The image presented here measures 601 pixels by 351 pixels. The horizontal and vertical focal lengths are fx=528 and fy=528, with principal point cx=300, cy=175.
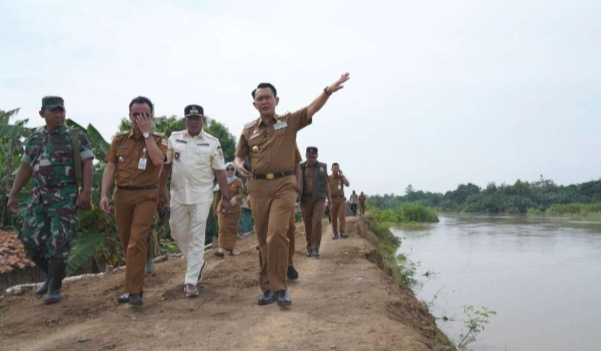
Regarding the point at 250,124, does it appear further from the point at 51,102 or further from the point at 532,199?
the point at 532,199

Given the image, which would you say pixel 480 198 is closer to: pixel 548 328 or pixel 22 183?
pixel 548 328

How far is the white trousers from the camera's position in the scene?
4762 millimetres

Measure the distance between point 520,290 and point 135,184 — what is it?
33.3 ft

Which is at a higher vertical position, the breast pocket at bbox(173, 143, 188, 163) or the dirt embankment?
the breast pocket at bbox(173, 143, 188, 163)

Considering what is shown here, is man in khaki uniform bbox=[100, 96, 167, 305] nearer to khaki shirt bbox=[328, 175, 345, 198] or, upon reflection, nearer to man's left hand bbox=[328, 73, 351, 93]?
man's left hand bbox=[328, 73, 351, 93]

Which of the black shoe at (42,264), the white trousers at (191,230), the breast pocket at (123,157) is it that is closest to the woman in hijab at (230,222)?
the white trousers at (191,230)

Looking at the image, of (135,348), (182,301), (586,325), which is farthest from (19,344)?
(586,325)

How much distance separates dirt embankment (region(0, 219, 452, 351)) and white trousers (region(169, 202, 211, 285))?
10.9 inches

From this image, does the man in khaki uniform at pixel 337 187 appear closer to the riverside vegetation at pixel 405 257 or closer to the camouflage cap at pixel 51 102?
the riverside vegetation at pixel 405 257

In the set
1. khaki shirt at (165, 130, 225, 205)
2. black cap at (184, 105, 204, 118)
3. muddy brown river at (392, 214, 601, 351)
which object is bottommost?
muddy brown river at (392, 214, 601, 351)

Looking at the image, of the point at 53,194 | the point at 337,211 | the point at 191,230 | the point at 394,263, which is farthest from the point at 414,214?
the point at 53,194

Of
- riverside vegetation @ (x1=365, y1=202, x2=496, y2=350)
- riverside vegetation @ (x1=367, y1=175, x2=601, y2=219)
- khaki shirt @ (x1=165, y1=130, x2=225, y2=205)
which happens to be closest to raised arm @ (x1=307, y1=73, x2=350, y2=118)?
khaki shirt @ (x1=165, y1=130, x2=225, y2=205)

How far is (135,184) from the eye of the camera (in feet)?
14.6

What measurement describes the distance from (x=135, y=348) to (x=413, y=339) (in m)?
1.83
